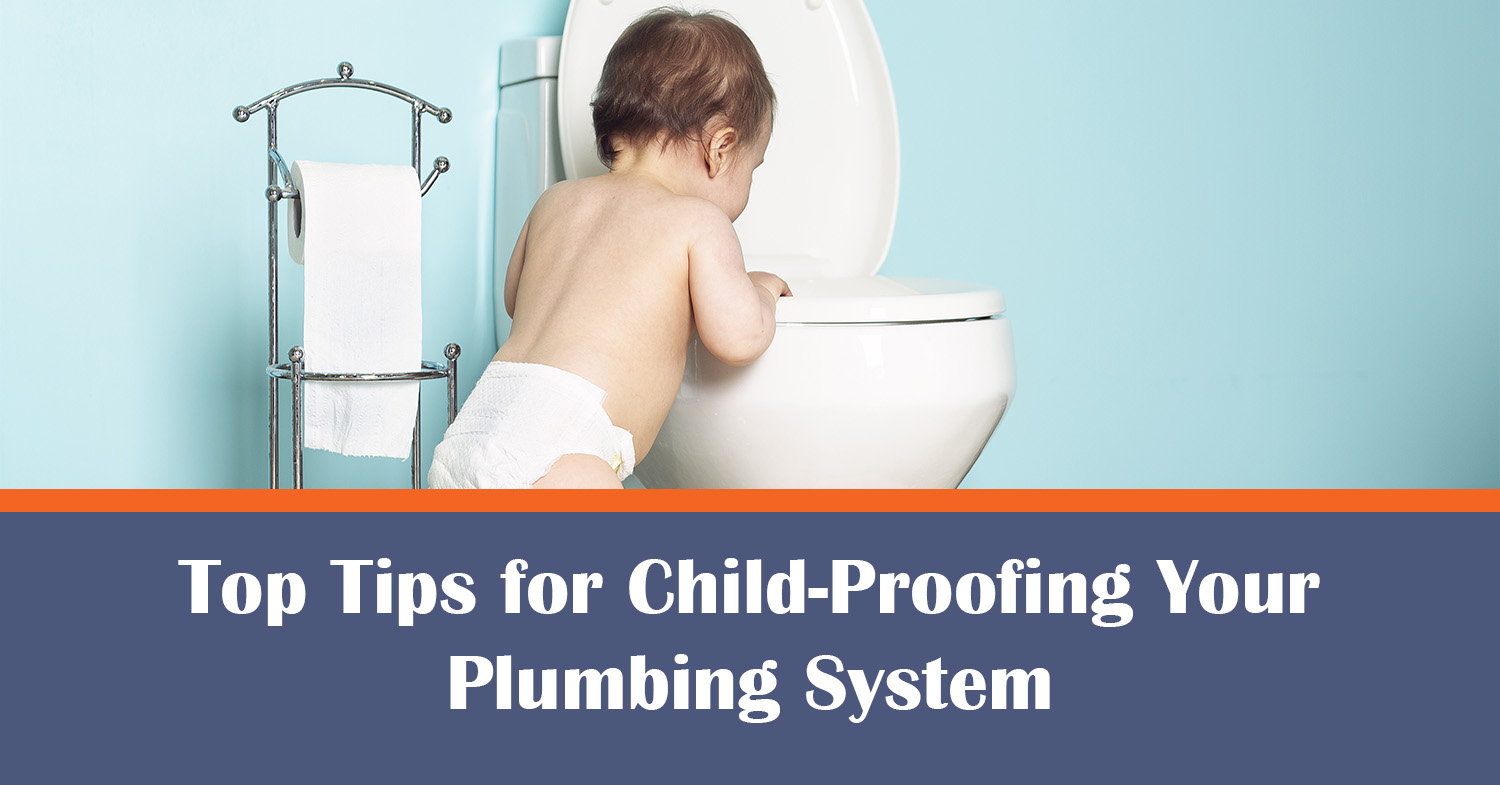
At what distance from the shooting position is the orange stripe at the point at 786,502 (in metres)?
0.72

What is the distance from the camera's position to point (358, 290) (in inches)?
44.9

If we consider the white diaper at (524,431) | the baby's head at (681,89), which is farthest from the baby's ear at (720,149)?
the white diaper at (524,431)

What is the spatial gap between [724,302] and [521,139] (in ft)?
1.64

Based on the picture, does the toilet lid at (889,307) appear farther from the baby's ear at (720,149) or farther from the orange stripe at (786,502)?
the orange stripe at (786,502)

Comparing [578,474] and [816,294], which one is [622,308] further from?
[816,294]

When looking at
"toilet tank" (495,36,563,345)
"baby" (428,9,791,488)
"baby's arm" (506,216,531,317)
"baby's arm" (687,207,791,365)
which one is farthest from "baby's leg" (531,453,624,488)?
"toilet tank" (495,36,563,345)

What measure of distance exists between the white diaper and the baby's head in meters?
0.25

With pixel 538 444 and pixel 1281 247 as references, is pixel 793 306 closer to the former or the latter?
pixel 538 444

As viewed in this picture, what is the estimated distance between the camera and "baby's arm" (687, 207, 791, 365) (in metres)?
0.98

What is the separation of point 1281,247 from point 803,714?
127 cm

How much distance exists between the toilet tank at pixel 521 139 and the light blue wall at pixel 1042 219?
2 cm

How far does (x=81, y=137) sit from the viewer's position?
1258 mm

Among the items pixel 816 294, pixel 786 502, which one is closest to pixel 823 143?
pixel 816 294

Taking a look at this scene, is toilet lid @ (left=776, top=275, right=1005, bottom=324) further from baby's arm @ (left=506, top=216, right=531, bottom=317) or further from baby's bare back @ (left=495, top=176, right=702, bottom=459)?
baby's arm @ (left=506, top=216, right=531, bottom=317)
